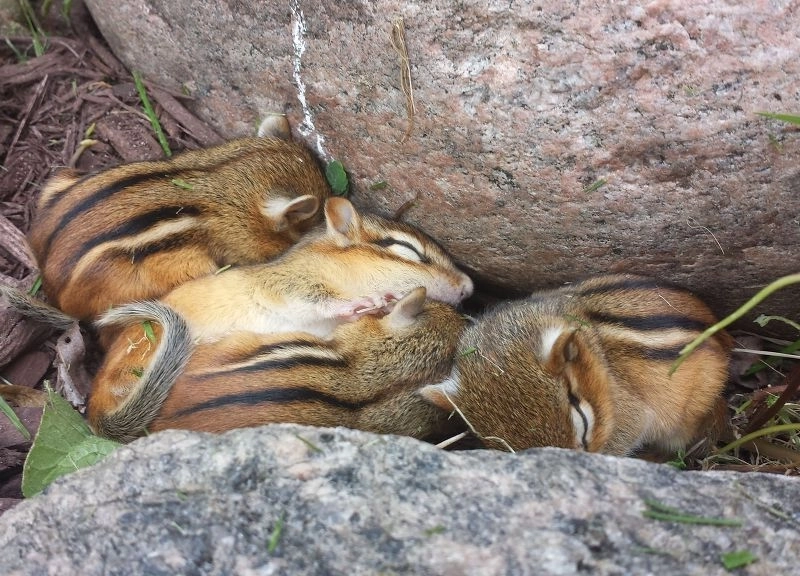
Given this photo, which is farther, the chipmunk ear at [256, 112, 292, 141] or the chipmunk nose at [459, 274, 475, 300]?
the chipmunk ear at [256, 112, 292, 141]

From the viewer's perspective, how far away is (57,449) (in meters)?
3.12

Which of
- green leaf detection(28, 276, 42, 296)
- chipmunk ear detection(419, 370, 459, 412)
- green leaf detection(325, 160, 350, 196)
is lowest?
chipmunk ear detection(419, 370, 459, 412)

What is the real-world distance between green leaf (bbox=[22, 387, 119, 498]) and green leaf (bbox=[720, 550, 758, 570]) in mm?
2231

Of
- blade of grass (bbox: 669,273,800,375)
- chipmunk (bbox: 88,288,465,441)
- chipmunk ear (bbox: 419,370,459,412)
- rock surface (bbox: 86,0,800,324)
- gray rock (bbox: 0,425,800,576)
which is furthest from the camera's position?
chipmunk ear (bbox: 419,370,459,412)

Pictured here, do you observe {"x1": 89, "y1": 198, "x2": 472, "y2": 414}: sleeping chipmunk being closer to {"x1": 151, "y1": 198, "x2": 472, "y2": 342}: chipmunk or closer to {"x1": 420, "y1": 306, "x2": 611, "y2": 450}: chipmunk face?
{"x1": 151, "y1": 198, "x2": 472, "y2": 342}: chipmunk

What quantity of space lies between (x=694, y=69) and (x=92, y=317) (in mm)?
2883

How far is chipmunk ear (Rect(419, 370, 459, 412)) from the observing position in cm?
333

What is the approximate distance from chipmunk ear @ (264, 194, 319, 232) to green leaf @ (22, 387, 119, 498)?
1.43 meters

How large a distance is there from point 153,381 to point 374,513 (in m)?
1.42

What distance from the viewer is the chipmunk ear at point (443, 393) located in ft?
10.9

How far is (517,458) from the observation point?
7.67 feet

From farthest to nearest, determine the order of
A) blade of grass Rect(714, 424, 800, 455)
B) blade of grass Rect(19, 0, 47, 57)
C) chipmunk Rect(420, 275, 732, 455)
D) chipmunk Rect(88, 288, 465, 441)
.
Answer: blade of grass Rect(19, 0, 47, 57) → chipmunk Rect(420, 275, 732, 455) → chipmunk Rect(88, 288, 465, 441) → blade of grass Rect(714, 424, 800, 455)

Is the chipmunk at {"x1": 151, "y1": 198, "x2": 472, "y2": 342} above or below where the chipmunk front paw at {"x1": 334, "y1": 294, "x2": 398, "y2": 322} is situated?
above

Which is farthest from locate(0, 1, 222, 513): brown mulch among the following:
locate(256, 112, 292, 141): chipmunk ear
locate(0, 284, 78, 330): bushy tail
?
locate(256, 112, 292, 141): chipmunk ear
